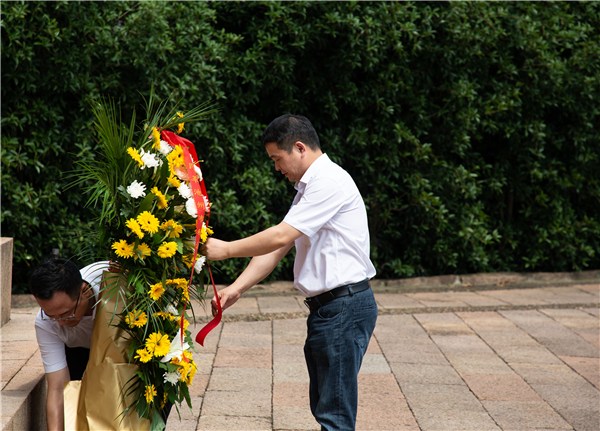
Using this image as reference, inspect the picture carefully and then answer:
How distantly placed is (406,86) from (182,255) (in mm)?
5750

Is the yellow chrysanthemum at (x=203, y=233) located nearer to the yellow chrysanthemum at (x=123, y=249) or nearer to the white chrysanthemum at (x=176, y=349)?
the yellow chrysanthemum at (x=123, y=249)

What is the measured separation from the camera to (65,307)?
3650 mm

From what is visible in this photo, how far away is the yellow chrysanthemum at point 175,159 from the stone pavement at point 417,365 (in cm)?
130

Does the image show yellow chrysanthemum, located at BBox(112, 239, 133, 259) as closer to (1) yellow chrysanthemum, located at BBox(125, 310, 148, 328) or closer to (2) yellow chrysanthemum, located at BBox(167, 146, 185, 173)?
(1) yellow chrysanthemum, located at BBox(125, 310, 148, 328)

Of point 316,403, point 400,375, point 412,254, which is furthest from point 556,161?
point 316,403

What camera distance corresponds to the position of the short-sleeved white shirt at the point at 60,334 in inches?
150

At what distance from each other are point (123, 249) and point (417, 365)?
320 cm

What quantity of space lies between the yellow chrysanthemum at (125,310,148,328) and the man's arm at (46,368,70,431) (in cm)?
60

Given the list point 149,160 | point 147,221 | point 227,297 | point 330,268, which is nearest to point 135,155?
point 149,160

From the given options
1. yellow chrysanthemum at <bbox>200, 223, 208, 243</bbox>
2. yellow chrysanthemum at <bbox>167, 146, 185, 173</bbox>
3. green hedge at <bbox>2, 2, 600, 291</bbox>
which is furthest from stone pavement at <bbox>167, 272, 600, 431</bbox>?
yellow chrysanthemum at <bbox>167, 146, 185, 173</bbox>

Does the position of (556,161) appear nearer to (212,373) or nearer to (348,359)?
(212,373)

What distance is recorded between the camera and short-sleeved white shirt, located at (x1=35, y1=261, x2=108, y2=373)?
12.5ft

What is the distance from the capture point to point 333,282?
377 centimetres

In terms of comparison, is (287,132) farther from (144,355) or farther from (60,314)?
(60,314)
